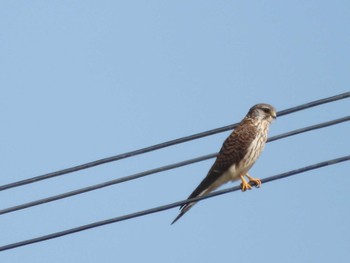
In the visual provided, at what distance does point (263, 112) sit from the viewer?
505 inches

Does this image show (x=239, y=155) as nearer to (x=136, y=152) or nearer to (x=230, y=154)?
(x=230, y=154)

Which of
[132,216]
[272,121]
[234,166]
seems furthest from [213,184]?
[132,216]

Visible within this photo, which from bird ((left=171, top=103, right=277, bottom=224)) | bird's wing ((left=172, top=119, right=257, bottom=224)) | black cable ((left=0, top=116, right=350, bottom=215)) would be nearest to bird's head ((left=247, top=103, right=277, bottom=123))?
bird ((left=171, top=103, right=277, bottom=224))

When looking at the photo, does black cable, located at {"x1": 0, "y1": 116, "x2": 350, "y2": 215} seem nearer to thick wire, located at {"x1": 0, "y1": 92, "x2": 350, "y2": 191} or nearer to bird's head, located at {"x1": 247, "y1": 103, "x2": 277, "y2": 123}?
thick wire, located at {"x1": 0, "y1": 92, "x2": 350, "y2": 191}

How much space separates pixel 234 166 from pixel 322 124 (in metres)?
2.72

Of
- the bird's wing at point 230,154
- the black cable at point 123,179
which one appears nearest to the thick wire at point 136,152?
the black cable at point 123,179

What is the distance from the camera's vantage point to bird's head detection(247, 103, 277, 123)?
500 inches

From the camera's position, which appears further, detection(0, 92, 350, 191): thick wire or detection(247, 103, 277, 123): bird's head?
detection(247, 103, 277, 123): bird's head

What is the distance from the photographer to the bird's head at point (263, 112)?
1270 cm

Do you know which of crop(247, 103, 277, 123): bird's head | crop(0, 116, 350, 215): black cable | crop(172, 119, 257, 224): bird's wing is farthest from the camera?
crop(247, 103, 277, 123): bird's head

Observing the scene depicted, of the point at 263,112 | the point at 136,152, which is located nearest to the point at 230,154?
the point at 263,112

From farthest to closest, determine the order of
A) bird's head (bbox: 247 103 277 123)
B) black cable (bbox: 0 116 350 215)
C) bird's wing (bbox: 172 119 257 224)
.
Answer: bird's head (bbox: 247 103 277 123) → bird's wing (bbox: 172 119 257 224) → black cable (bbox: 0 116 350 215)

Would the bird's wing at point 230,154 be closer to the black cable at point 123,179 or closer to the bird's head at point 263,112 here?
the bird's head at point 263,112

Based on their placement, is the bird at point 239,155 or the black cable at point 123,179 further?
the bird at point 239,155
